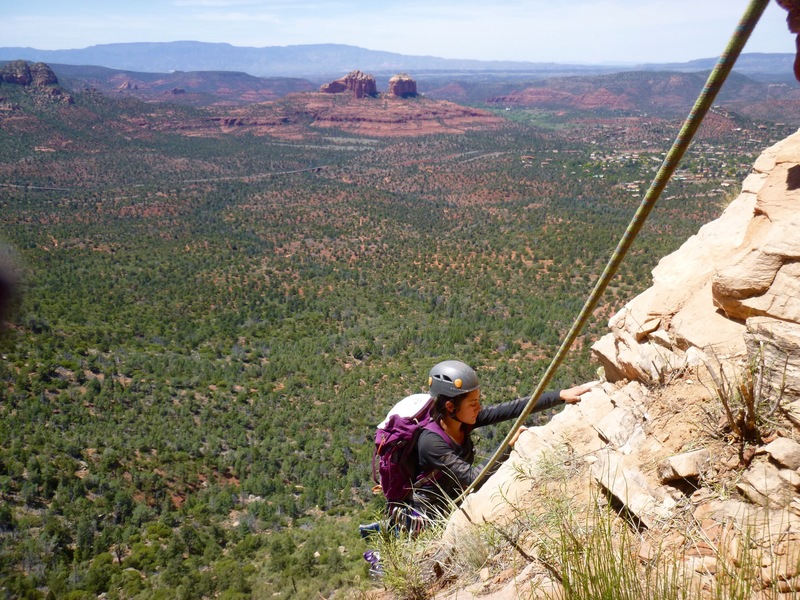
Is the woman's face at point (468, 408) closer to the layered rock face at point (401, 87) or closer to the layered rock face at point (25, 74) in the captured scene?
the layered rock face at point (25, 74)

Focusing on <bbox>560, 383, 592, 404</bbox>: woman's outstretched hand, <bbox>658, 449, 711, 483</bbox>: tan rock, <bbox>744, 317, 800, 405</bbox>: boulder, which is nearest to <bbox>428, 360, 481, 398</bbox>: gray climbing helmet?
<bbox>560, 383, 592, 404</bbox>: woman's outstretched hand

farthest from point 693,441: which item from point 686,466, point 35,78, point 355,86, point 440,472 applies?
point 355,86

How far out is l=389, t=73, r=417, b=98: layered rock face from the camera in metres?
166

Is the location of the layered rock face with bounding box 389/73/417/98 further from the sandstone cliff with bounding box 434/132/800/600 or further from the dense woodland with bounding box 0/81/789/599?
the sandstone cliff with bounding box 434/132/800/600

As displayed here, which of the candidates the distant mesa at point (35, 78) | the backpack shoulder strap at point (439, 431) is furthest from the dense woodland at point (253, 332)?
the distant mesa at point (35, 78)

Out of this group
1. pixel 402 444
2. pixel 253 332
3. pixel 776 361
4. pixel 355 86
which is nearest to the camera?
pixel 776 361

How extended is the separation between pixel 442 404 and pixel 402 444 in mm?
400

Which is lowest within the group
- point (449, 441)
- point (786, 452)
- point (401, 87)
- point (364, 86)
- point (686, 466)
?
point (449, 441)

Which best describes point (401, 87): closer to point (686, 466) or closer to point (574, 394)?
point (574, 394)

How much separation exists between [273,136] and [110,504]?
118658mm

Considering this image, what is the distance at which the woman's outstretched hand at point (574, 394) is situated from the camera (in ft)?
12.9

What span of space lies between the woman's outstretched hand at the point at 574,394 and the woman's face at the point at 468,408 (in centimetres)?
70

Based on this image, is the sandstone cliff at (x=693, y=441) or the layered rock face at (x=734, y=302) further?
the layered rock face at (x=734, y=302)

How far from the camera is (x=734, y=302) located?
2.95 meters
